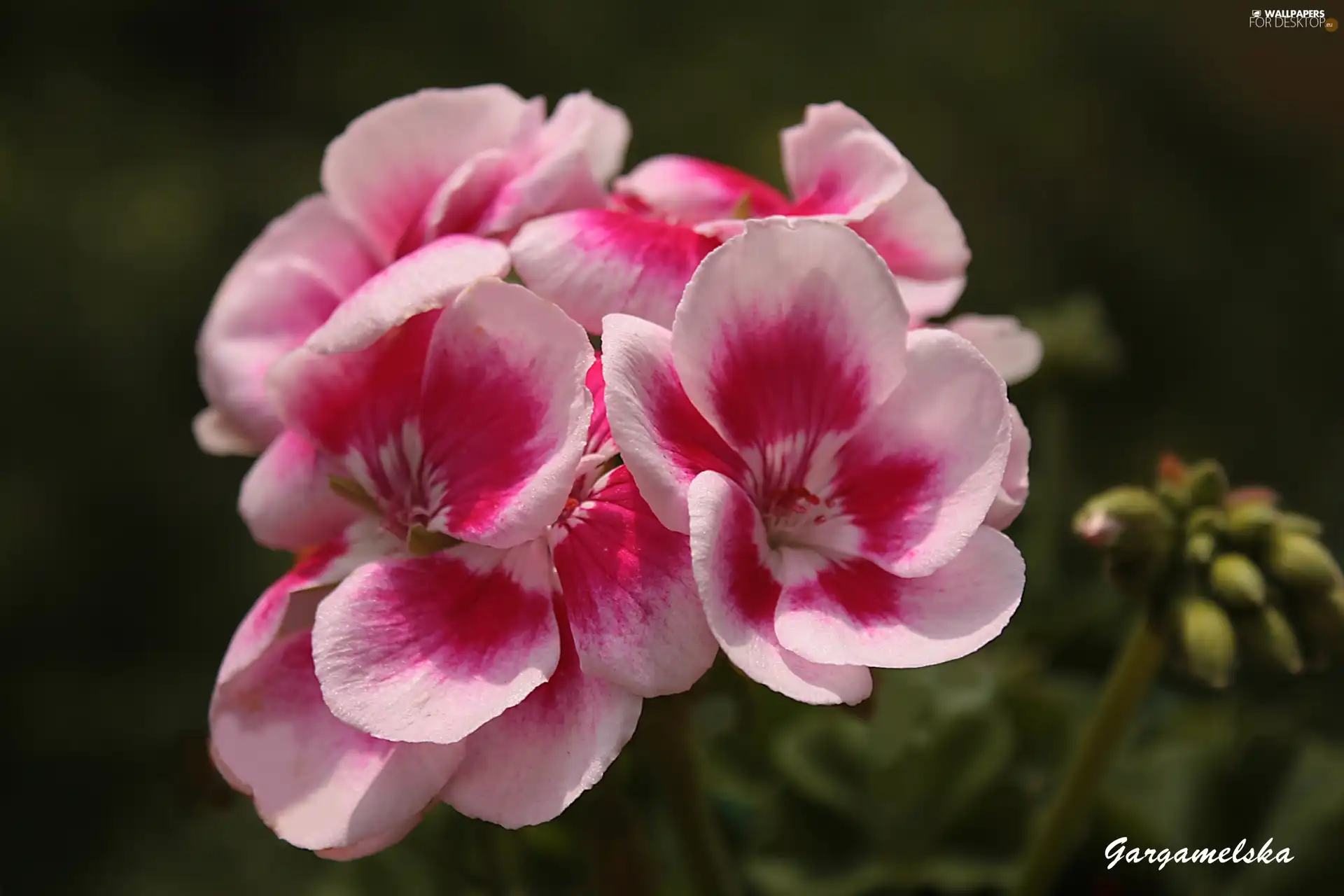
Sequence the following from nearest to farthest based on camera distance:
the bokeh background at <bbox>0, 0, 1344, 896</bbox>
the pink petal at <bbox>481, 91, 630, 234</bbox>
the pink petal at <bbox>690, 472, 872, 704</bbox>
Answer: the pink petal at <bbox>690, 472, 872, 704</bbox> → the pink petal at <bbox>481, 91, 630, 234</bbox> → the bokeh background at <bbox>0, 0, 1344, 896</bbox>

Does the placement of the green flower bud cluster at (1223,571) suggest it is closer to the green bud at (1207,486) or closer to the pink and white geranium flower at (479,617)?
the green bud at (1207,486)

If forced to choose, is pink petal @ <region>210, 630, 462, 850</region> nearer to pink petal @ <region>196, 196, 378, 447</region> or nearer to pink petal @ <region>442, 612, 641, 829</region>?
pink petal @ <region>442, 612, 641, 829</region>

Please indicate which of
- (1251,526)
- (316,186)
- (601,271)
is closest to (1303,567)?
(1251,526)

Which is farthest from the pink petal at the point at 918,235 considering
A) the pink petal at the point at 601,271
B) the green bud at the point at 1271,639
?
the green bud at the point at 1271,639

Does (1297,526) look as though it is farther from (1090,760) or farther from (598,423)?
(598,423)

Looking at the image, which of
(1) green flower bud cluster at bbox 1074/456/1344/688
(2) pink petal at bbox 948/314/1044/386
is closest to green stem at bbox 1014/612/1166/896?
(1) green flower bud cluster at bbox 1074/456/1344/688

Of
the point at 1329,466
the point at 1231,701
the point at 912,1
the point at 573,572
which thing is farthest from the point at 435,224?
the point at 912,1
